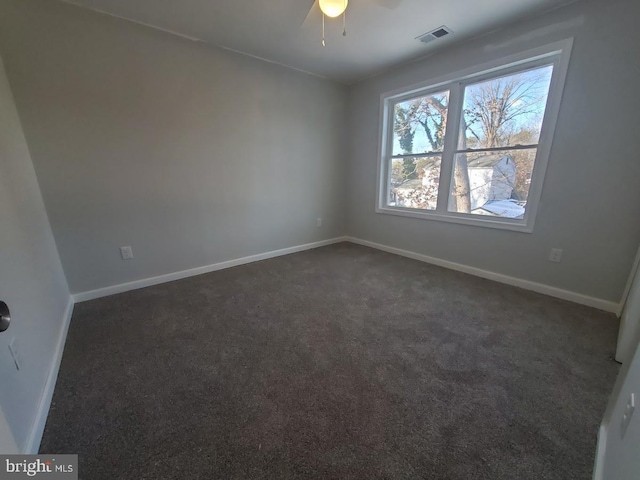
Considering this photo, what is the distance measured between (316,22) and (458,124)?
1.80 meters

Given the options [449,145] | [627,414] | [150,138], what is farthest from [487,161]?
[150,138]

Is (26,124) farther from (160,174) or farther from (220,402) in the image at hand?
(220,402)

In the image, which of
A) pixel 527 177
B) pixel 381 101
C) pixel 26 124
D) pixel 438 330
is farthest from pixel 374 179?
pixel 26 124

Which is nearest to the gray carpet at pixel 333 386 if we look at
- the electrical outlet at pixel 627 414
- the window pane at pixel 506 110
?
the electrical outlet at pixel 627 414

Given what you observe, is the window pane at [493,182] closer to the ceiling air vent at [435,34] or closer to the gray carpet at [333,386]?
the gray carpet at [333,386]

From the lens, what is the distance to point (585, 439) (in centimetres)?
106

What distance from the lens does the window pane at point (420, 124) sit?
9.71ft

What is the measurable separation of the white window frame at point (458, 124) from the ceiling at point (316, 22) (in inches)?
12.5

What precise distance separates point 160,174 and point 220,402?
220cm

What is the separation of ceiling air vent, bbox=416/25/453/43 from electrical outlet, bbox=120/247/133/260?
3508 mm

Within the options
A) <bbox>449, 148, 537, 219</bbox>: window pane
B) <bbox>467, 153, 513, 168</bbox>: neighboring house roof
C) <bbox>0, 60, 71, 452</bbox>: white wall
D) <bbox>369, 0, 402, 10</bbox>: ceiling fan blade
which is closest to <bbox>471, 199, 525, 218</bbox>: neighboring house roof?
<bbox>449, 148, 537, 219</bbox>: window pane

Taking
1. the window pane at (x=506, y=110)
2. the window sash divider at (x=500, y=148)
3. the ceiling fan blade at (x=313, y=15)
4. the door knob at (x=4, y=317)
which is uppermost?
the ceiling fan blade at (x=313, y=15)

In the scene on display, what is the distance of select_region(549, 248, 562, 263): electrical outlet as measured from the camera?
225 centimetres

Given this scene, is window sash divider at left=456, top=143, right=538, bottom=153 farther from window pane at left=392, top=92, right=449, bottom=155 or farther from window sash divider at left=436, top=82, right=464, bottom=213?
window pane at left=392, top=92, right=449, bottom=155
